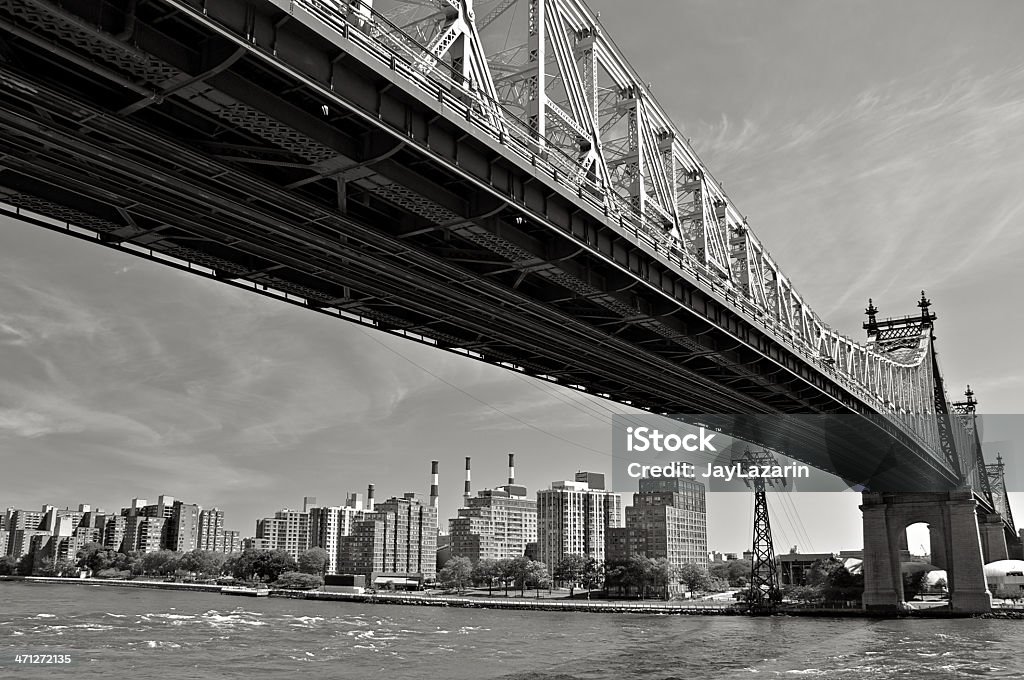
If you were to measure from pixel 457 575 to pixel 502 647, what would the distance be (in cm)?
11047

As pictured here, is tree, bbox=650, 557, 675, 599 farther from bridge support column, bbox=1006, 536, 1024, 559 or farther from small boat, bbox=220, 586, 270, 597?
bridge support column, bbox=1006, 536, 1024, 559

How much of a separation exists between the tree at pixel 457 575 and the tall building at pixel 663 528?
27.8 m

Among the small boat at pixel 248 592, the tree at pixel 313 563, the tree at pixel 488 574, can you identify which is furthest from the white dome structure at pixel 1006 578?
the tree at pixel 313 563

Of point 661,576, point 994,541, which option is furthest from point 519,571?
point 994,541

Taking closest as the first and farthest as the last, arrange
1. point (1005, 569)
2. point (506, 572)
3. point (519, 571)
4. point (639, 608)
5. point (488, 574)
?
point (639, 608), point (1005, 569), point (519, 571), point (506, 572), point (488, 574)

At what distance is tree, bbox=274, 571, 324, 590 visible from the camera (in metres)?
167

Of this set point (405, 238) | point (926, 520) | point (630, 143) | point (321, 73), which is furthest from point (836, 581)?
point (321, 73)

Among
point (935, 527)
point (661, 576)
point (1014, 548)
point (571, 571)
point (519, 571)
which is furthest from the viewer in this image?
point (1014, 548)

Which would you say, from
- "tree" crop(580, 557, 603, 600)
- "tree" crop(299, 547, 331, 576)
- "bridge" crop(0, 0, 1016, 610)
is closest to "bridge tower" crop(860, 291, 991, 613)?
"bridge" crop(0, 0, 1016, 610)

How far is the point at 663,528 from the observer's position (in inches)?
6801

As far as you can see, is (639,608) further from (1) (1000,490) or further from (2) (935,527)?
(1) (1000,490)

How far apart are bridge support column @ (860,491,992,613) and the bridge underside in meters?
54.2

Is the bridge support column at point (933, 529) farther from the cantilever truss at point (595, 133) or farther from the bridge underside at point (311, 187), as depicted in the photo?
the bridge underside at point (311, 187)

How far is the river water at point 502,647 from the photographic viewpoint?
4169 cm
